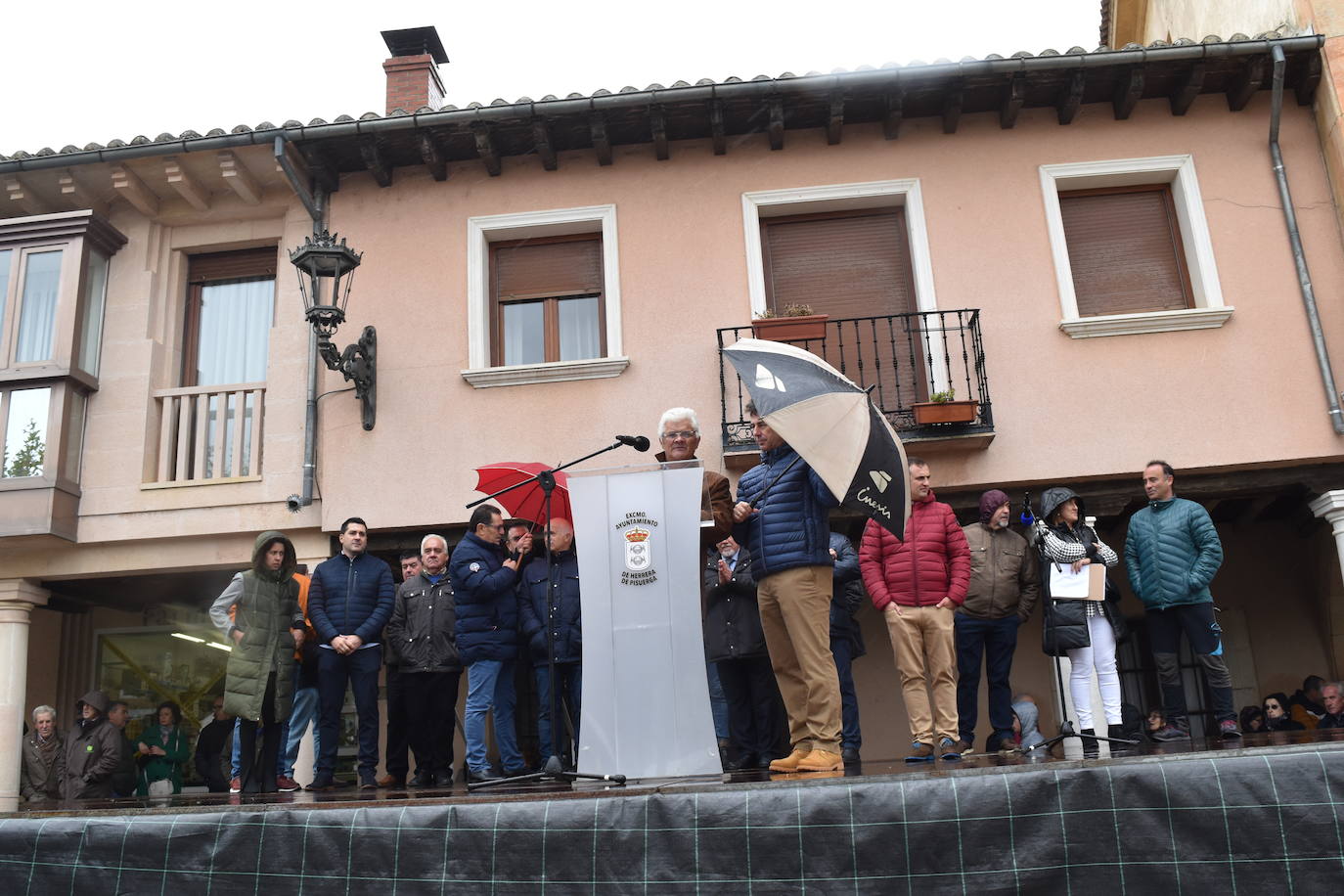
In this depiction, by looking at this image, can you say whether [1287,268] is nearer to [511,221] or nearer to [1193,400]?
[1193,400]

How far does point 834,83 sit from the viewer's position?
966cm

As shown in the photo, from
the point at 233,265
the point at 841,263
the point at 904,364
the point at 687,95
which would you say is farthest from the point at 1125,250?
the point at 233,265

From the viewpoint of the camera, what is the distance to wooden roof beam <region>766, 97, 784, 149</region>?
32.3ft

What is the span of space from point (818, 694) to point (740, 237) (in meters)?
5.64

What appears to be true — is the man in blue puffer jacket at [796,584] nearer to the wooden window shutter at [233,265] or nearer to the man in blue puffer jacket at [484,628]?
the man in blue puffer jacket at [484,628]

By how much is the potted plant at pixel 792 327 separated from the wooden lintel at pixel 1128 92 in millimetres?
3262

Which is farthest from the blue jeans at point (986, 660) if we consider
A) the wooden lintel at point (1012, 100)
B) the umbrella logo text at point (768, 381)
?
the wooden lintel at point (1012, 100)

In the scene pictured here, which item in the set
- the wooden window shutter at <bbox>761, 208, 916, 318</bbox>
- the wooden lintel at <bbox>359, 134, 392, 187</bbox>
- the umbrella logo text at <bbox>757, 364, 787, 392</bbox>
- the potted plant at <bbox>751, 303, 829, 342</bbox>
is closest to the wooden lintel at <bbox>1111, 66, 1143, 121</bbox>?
the wooden window shutter at <bbox>761, 208, 916, 318</bbox>

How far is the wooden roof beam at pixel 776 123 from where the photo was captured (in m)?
9.85

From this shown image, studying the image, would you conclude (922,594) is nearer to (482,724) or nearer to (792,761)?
(792,761)

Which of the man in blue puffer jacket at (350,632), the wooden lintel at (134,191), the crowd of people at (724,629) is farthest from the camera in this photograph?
the wooden lintel at (134,191)

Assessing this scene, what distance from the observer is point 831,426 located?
5.05 m

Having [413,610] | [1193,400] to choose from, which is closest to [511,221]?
[413,610]

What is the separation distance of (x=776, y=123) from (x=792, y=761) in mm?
6300
